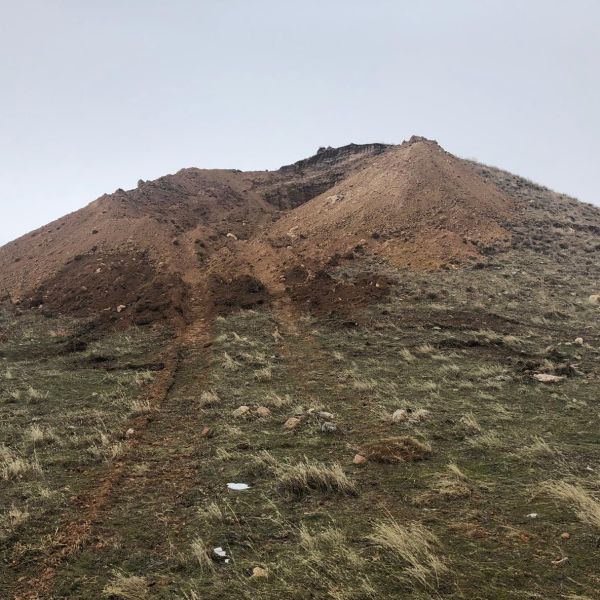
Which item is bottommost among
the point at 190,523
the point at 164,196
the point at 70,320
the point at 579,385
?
the point at 579,385

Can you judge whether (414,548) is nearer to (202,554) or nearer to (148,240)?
(202,554)

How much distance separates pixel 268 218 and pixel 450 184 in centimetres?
1191

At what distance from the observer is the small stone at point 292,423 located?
7934 millimetres

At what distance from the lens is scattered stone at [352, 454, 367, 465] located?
652cm

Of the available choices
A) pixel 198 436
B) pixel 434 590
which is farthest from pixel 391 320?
pixel 434 590

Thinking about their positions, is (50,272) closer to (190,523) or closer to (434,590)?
(190,523)

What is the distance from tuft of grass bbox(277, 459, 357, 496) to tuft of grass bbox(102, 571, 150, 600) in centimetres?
204

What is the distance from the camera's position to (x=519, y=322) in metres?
14.9

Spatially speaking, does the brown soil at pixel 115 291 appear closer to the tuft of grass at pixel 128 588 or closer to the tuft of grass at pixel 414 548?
the tuft of grass at pixel 128 588

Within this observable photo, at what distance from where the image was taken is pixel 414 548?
4363 millimetres

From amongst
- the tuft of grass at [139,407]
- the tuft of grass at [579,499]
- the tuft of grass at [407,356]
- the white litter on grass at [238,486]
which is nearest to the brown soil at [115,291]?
the tuft of grass at [139,407]

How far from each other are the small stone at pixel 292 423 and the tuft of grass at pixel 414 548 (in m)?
3.20

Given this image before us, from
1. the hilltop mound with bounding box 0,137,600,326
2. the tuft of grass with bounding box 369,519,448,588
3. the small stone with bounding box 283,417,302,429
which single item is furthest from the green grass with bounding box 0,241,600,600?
the hilltop mound with bounding box 0,137,600,326

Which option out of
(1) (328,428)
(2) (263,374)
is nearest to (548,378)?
(1) (328,428)
